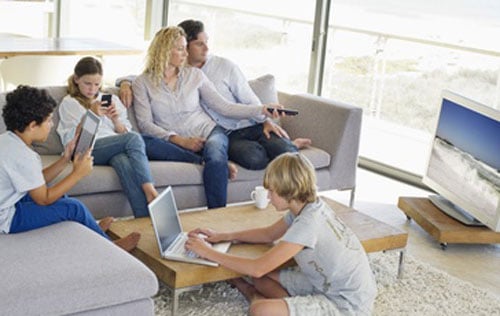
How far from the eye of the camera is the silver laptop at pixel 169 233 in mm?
3279

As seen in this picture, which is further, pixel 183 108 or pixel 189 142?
pixel 183 108

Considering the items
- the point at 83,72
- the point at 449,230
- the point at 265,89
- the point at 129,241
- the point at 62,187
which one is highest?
the point at 83,72

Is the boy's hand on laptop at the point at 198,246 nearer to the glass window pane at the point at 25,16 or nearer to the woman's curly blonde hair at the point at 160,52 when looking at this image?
the woman's curly blonde hair at the point at 160,52

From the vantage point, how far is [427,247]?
460 centimetres

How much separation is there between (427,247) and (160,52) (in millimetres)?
1871

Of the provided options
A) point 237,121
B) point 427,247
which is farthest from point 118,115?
point 427,247

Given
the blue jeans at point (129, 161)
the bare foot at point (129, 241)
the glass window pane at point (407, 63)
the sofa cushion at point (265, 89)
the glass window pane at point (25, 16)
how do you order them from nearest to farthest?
the bare foot at point (129, 241), the blue jeans at point (129, 161), the sofa cushion at point (265, 89), the glass window pane at point (407, 63), the glass window pane at point (25, 16)

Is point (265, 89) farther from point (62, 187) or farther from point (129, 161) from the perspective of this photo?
point (62, 187)

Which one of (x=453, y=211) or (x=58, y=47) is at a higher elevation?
(x=58, y=47)

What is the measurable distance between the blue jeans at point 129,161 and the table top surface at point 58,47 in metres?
1.53

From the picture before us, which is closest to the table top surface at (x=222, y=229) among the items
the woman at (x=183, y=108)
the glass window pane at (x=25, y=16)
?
the woman at (x=183, y=108)

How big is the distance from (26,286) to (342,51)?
4.08 metres

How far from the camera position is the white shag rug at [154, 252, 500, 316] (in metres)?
3.54

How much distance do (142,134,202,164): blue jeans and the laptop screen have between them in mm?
907
